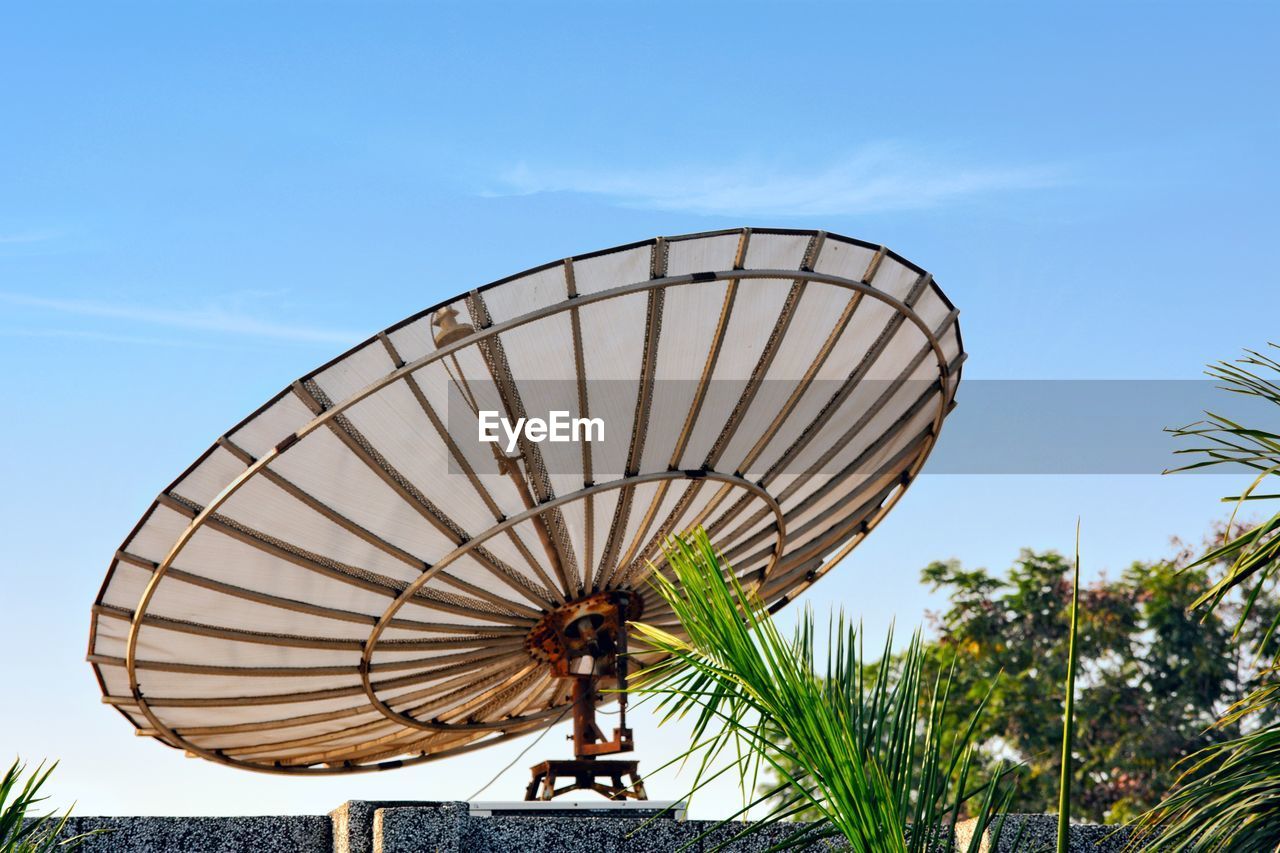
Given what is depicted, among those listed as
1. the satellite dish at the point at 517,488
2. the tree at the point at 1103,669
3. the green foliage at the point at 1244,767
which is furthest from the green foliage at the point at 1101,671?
the green foliage at the point at 1244,767

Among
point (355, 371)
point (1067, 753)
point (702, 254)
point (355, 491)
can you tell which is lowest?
point (1067, 753)

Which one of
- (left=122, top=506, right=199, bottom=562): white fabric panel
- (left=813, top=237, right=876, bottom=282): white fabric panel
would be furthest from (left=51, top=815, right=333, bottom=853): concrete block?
(left=813, top=237, right=876, bottom=282): white fabric panel

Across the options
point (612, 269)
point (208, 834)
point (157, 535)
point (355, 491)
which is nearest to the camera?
point (208, 834)

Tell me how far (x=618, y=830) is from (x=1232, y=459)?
380 inches

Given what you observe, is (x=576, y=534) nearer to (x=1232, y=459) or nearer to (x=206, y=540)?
(x=206, y=540)

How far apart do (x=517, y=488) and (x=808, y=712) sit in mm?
13033

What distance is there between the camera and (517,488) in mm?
18047

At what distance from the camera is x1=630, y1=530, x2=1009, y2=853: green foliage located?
5219mm

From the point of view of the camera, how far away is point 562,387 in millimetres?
16984

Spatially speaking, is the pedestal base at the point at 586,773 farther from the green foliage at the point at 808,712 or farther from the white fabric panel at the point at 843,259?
the green foliage at the point at 808,712

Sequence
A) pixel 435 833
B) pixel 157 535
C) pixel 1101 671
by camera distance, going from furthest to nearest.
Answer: pixel 1101 671
pixel 157 535
pixel 435 833

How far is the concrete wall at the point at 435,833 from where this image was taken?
1457cm

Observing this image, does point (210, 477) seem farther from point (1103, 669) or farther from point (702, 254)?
point (1103, 669)

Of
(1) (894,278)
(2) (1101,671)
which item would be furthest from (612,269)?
(2) (1101,671)
